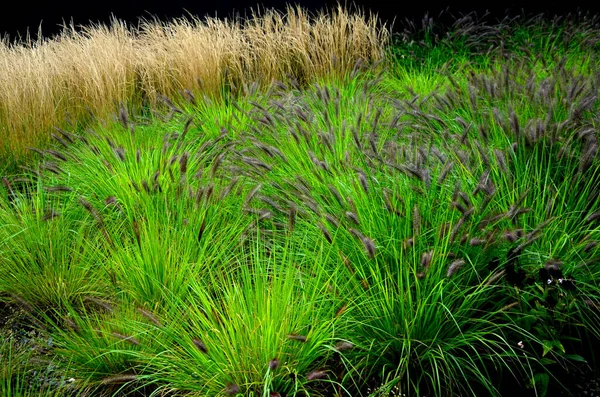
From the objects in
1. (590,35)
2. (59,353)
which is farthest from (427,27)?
(59,353)

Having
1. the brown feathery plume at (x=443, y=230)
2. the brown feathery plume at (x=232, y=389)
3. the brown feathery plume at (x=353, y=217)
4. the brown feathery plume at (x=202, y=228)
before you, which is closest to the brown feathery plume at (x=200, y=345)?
the brown feathery plume at (x=232, y=389)

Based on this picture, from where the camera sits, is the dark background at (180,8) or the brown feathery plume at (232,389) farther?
the dark background at (180,8)

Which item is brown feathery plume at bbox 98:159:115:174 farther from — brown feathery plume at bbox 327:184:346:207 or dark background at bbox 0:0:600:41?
dark background at bbox 0:0:600:41

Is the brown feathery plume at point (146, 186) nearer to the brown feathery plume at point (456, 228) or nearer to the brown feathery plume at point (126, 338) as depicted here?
the brown feathery plume at point (126, 338)

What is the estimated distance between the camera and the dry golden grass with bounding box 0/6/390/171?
5.53m

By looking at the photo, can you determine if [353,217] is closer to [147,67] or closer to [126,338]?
[126,338]

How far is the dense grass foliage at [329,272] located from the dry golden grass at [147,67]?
160 cm

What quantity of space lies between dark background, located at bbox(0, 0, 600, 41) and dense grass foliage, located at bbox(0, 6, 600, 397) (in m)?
6.74

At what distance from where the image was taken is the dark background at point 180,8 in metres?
10.6

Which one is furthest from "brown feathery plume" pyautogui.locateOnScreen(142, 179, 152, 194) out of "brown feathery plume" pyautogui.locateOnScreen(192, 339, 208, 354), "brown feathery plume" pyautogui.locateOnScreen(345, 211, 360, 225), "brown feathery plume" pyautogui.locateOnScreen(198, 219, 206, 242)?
"brown feathery plume" pyautogui.locateOnScreen(192, 339, 208, 354)

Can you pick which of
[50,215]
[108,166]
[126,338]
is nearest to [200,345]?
[126,338]

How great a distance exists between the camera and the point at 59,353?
2.81m

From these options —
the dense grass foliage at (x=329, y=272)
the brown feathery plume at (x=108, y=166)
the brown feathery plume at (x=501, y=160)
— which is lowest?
the dense grass foliage at (x=329, y=272)

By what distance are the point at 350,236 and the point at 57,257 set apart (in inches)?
54.1
